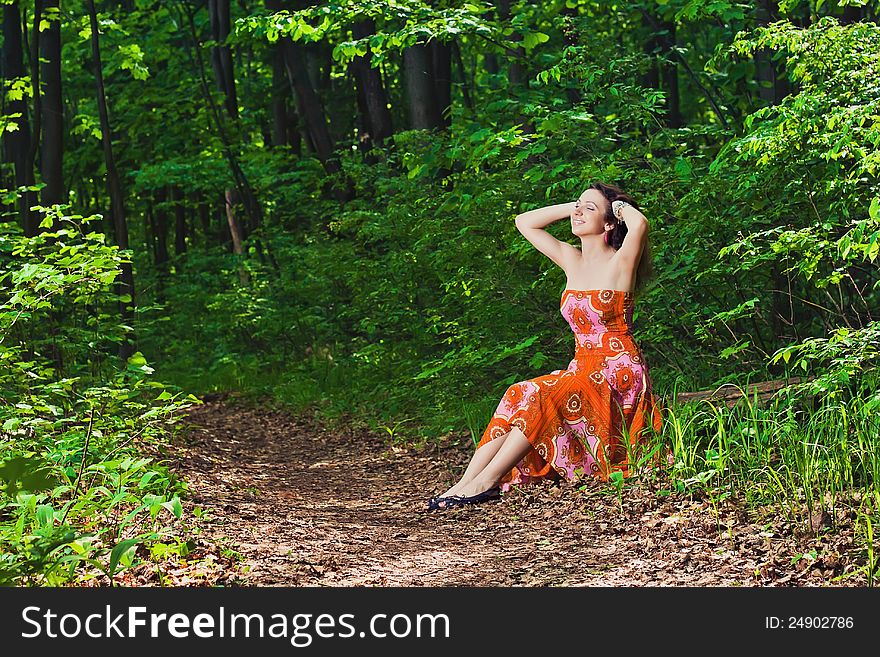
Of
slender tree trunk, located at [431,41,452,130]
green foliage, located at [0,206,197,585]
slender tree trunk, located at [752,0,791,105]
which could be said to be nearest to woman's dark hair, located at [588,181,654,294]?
green foliage, located at [0,206,197,585]

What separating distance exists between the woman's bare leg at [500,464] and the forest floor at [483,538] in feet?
0.38

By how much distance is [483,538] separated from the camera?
5160mm

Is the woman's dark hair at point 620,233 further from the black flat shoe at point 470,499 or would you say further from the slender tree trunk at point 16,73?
the slender tree trunk at point 16,73

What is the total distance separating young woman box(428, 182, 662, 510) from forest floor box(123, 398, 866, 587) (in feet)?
0.44

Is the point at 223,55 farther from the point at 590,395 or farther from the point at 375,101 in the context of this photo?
the point at 590,395

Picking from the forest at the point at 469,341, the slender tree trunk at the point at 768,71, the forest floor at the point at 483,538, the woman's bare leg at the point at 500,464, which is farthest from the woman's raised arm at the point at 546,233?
the slender tree trunk at the point at 768,71

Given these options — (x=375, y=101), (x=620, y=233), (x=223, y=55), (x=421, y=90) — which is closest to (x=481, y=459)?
(x=620, y=233)

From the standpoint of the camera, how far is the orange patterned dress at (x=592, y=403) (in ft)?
18.9

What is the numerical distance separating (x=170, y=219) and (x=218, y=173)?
35.8 ft

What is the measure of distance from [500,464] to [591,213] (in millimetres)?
1600

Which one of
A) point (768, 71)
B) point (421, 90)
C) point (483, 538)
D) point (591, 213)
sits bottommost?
point (483, 538)

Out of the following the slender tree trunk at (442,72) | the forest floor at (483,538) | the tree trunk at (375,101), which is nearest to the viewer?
the forest floor at (483,538)

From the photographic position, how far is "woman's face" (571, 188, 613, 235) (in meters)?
5.89

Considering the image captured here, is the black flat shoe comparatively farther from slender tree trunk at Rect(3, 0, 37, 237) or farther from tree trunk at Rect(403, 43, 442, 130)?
slender tree trunk at Rect(3, 0, 37, 237)
